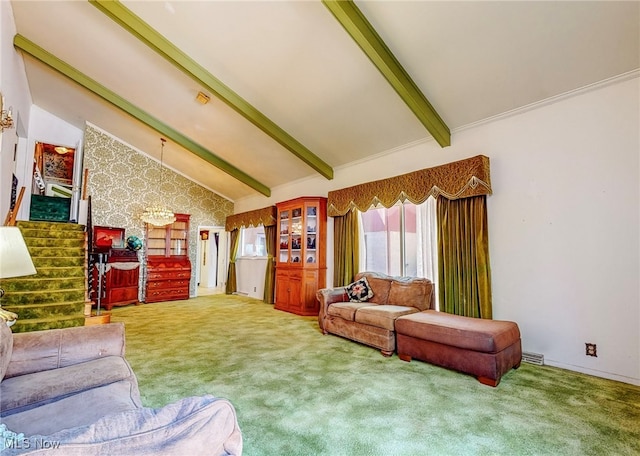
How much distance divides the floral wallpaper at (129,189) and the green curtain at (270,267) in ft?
7.40

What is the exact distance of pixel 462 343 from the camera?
275 cm

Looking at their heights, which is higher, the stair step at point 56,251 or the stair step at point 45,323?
the stair step at point 56,251

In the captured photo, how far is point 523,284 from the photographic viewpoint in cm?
329

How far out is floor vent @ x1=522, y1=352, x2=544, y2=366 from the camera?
309cm

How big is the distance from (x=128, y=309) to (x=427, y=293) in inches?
233

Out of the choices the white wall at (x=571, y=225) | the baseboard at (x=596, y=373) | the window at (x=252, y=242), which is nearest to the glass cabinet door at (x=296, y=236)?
the window at (x=252, y=242)

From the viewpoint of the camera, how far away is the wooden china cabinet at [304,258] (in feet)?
18.3

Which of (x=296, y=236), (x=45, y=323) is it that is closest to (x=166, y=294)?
(x=45, y=323)

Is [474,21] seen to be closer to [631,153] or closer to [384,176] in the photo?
[631,153]

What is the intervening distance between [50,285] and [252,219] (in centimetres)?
410

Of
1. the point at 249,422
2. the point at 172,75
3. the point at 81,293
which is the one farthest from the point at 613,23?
the point at 81,293

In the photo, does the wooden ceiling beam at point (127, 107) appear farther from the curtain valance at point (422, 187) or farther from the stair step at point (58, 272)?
the stair step at point (58, 272)

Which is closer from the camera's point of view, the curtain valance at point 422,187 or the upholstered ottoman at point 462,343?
the upholstered ottoman at point 462,343

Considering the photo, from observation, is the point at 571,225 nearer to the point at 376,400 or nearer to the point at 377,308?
the point at 377,308
